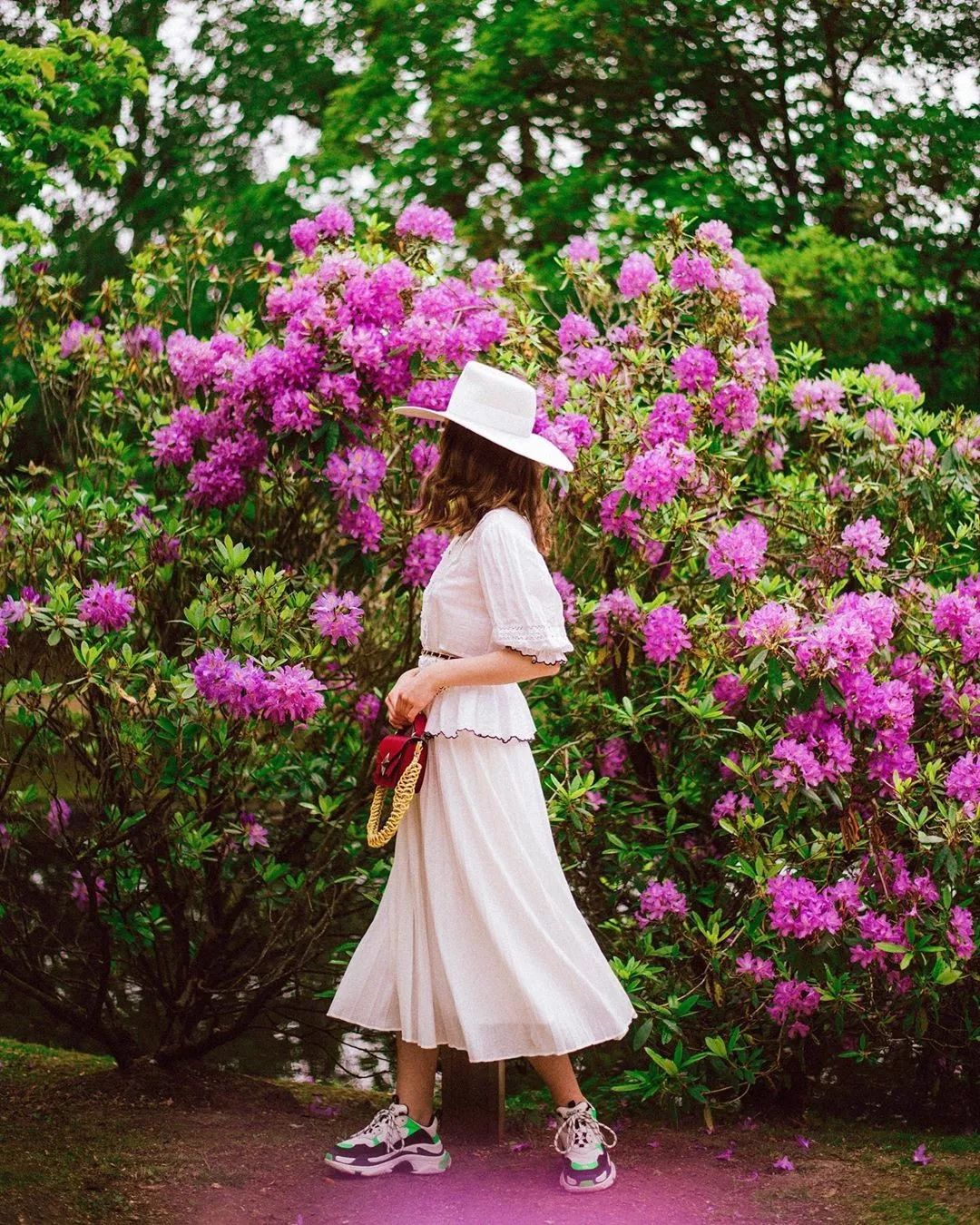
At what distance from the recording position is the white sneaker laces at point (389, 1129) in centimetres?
370

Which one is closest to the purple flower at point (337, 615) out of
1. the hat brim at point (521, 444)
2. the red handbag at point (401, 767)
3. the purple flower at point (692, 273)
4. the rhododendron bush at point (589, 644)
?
the rhododendron bush at point (589, 644)

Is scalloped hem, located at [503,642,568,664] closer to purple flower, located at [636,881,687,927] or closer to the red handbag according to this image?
the red handbag

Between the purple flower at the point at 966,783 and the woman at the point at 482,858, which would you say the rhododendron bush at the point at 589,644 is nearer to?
the purple flower at the point at 966,783

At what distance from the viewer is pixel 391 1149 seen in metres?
3.70

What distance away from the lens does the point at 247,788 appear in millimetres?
4699

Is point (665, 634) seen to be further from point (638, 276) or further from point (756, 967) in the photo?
point (638, 276)

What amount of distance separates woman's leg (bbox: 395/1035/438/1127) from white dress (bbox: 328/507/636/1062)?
0.25 ft

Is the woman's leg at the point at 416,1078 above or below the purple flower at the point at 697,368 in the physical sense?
below

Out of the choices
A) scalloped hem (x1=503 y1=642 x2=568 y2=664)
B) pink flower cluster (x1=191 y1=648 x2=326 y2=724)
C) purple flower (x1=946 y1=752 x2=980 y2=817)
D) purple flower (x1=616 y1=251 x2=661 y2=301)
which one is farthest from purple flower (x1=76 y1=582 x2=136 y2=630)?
purple flower (x1=946 y1=752 x2=980 y2=817)

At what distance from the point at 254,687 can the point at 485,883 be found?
88 centimetres

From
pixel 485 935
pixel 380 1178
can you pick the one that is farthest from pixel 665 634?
pixel 380 1178

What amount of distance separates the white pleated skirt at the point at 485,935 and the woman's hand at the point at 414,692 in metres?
0.12

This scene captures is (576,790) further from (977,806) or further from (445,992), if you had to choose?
(977,806)

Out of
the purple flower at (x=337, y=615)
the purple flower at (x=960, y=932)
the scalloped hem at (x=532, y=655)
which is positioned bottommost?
the purple flower at (x=960, y=932)
